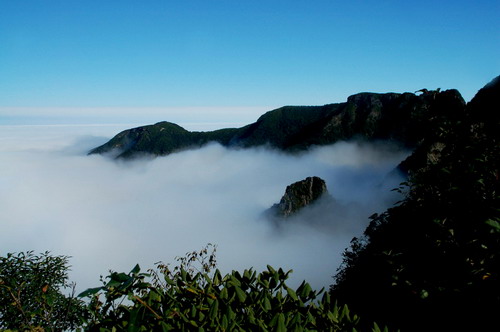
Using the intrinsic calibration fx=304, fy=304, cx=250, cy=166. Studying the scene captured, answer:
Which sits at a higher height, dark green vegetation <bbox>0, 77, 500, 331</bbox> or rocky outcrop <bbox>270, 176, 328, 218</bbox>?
dark green vegetation <bbox>0, 77, 500, 331</bbox>

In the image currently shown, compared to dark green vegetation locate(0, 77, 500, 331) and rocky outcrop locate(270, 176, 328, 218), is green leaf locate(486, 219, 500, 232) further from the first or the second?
rocky outcrop locate(270, 176, 328, 218)

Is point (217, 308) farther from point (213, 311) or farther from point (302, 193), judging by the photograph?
point (302, 193)

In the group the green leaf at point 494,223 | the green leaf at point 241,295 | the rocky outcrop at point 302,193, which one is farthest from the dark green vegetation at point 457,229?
the rocky outcrop at point 302,193

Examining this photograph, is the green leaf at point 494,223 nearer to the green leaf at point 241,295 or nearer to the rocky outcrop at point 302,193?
the green leaf at point 241,295

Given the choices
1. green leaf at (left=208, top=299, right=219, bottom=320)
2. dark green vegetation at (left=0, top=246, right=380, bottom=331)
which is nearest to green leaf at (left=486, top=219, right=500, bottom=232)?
dark green vegetation at (left=0, top=246, right=380, bottom=331)

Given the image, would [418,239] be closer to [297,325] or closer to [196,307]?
[297,325]

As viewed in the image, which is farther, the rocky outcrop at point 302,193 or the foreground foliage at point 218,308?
the rocky outcrop at point 302,193

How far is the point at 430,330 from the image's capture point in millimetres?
6805

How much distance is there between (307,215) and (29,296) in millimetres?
154322

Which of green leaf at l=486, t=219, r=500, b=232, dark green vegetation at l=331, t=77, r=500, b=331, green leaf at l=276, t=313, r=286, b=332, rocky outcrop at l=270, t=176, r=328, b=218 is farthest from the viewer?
rocky outcrop at l=270, t=176, r=328, b=218

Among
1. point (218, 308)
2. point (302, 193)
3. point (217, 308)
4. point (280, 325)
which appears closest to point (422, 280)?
point (280, 325)

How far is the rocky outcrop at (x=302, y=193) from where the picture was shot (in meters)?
144

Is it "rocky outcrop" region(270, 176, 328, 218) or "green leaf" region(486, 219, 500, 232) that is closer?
"green leaf" region(486, 219, 500, 232)

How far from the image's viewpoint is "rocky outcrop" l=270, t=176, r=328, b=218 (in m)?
144
